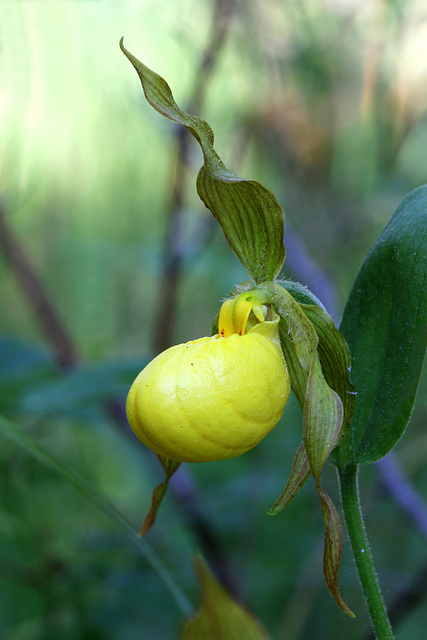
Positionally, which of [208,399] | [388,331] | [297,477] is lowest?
[297,477]

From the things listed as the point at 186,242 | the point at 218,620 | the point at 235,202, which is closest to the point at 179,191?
the point at 186,242

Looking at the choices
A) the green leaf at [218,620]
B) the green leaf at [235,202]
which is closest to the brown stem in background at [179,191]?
the green leaf at [235,202]

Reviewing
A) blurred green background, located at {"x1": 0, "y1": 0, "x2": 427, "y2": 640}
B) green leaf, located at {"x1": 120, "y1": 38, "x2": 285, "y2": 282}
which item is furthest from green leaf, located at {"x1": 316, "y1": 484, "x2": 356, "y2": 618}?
blurred green background, located at {"x1": 0, "y1": 0, "x2": 427, "y2": 640}

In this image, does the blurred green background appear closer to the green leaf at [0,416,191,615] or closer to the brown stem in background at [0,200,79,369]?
the brown stem in background at [0,200,79,369]

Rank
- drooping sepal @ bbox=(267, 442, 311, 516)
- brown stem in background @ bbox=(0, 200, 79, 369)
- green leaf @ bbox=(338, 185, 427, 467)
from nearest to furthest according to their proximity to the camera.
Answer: green leaf @ bbox=(338, 185, 427, 467), drooping sepal @ bbox=(267, 442, 311, 516), brown stem in background @ bbox=(0, 200, 79, 369)

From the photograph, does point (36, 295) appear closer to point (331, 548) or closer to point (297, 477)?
point (297, 477)
